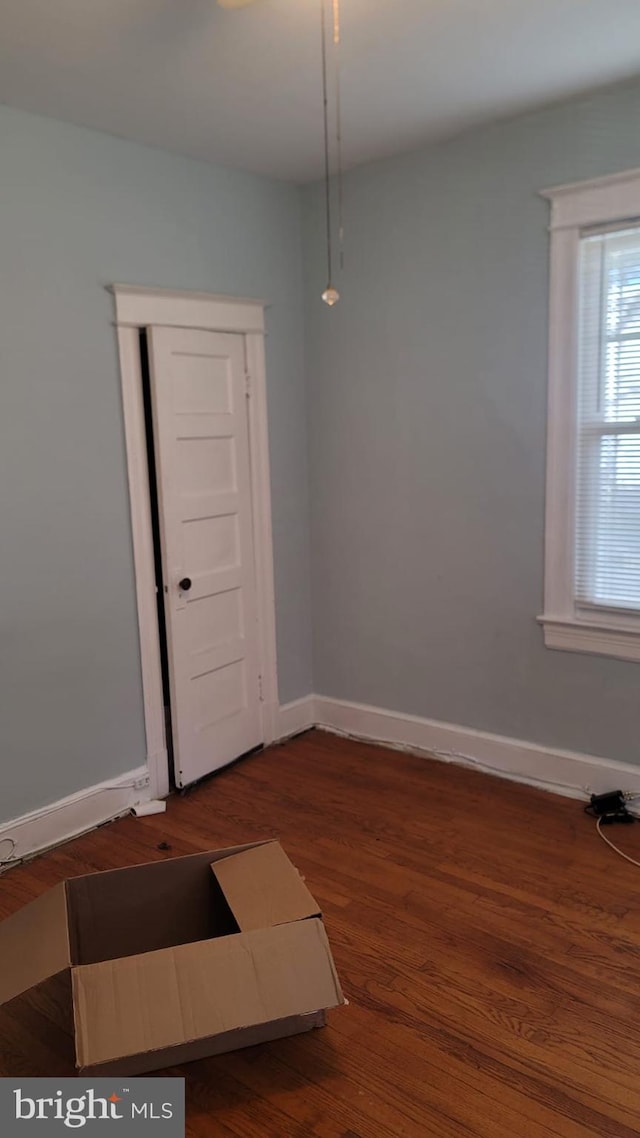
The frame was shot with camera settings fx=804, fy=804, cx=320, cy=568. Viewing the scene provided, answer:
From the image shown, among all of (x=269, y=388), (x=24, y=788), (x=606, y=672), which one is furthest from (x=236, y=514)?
(x=606, y=672)

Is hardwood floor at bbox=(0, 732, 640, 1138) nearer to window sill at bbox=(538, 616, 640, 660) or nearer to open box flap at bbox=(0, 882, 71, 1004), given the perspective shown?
open box flap at bbox=(0, 882, 71, 1004)

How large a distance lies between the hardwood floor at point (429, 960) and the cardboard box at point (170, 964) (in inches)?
6.9

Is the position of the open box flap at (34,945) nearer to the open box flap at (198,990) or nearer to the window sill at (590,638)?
the open box flap at (198,990)

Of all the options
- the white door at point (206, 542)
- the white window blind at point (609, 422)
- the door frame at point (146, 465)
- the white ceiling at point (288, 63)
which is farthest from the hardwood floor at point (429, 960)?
the white ceiling at point (288, 63)

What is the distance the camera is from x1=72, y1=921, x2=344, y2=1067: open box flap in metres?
1.87

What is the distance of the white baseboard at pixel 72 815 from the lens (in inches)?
122

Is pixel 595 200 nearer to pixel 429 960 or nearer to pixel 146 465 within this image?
pixel 146 465

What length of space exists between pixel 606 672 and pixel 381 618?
1.16 meters

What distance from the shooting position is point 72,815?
10.8ft

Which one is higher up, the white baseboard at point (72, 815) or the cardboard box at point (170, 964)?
the cardboard box at point (170, 964)

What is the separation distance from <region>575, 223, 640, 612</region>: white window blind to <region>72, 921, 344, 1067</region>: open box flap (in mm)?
1955

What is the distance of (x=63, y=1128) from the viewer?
5.68ft

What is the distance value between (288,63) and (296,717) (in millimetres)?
3007

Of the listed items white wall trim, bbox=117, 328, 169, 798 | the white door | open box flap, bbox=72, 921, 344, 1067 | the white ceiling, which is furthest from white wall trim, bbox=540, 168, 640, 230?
open box flap, bbox=72, 921, 344, 1067
